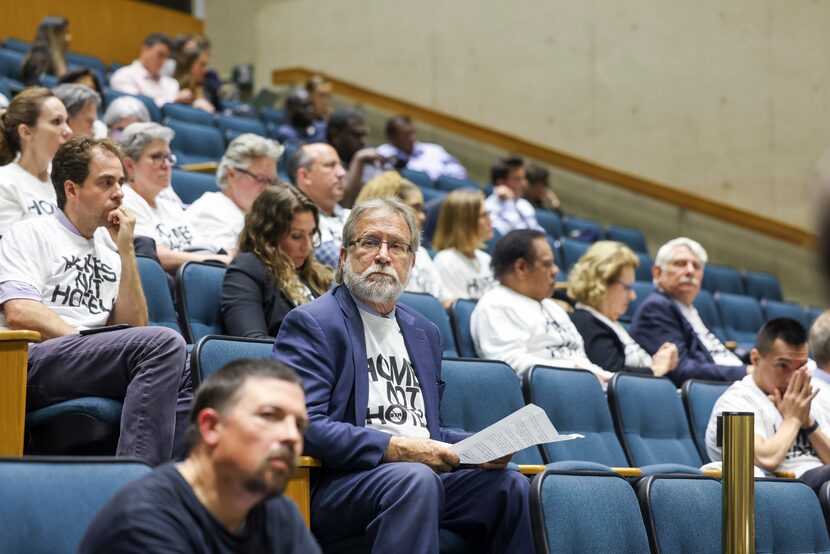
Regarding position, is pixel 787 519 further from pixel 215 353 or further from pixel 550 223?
pixel 550 223

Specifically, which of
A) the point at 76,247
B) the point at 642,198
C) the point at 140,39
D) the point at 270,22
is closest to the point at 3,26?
the point at 140,39

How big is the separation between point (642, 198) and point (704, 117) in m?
0.64

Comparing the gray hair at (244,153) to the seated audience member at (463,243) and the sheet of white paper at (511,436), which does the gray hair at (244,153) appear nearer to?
the seated audience member at (463,243)

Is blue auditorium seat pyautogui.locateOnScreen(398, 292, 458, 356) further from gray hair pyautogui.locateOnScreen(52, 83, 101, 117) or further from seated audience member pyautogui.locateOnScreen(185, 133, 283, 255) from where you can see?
gray hair pyautogui.locateOnScreen(52, 83, 101, 117)

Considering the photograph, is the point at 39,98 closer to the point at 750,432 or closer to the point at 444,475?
the point at 444,475

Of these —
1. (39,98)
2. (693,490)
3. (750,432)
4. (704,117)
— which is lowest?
(693,490)

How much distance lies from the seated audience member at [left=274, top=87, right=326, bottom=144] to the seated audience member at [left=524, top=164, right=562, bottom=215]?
1260 mm

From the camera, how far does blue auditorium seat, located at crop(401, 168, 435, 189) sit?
584 cm

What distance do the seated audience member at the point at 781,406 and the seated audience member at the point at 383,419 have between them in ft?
3.16

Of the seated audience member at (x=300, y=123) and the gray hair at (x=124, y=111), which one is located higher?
the seated audience member at (x=300, y=123)

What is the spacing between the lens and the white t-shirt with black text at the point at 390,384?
206 cm

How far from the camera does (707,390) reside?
3.20 m

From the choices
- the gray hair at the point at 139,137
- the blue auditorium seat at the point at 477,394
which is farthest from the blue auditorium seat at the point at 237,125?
the blue auditorium seat at the point at 477,394

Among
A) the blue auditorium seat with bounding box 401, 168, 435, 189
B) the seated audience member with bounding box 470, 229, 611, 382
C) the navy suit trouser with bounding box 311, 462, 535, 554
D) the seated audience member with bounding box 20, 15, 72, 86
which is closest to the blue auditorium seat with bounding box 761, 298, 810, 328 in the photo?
the blue auditorium seat with bounding box 401, 168, 435, 189
